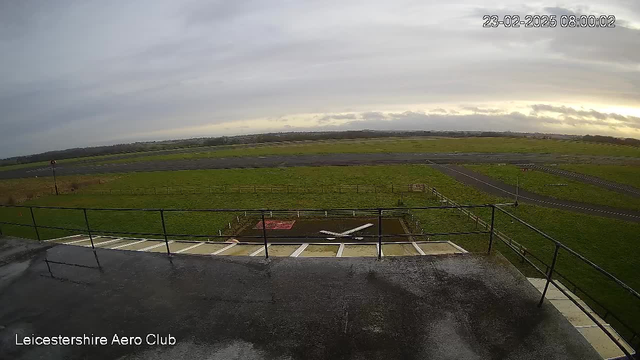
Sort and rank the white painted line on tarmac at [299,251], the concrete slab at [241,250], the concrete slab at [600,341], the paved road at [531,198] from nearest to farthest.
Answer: the concrete slab at [600,341] < the white painted line on tarmac at [299,251] < the concrete slab at [241,250] < the paved road at [531,198]

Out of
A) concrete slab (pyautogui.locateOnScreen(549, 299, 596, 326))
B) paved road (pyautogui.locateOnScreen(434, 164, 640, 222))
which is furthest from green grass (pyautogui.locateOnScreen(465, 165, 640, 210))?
concrete slab (pyautogui.locateOnScreen(549, 299, 596, 326))

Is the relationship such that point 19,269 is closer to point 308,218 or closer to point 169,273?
point 169,273

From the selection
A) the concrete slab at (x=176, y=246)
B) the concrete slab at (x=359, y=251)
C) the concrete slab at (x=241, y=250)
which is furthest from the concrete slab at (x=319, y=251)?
the concrete slab at (x=176, y=246)

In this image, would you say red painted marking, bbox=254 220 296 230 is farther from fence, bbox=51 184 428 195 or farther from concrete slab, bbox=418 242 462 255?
concrete slab, bbox=418 242 462 255

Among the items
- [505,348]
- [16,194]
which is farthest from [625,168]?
[16,194]

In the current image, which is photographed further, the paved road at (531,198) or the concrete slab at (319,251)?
the paved road at (531,198)

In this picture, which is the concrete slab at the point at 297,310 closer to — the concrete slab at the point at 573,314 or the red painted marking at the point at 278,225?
the concrete slab at the point at 573,314
